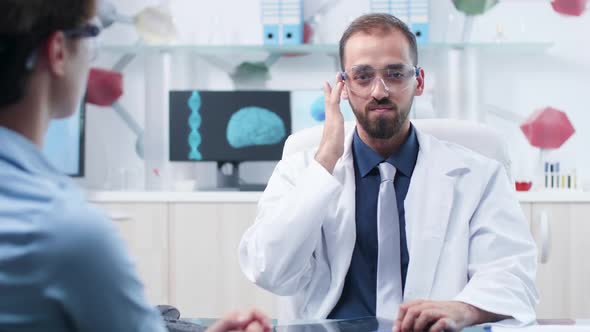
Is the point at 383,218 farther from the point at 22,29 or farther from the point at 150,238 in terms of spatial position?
the point at 150,238

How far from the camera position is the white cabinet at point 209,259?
3.25 m

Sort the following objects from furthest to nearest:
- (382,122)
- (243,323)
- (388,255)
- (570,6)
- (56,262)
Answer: (570,6)
(382,122)
(388,255)
(243,323)
(56,262)

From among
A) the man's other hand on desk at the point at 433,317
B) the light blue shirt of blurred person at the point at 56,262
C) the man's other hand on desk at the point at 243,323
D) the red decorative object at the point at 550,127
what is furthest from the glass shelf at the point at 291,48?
the light blue shirt of blurred person at the point at 56,262

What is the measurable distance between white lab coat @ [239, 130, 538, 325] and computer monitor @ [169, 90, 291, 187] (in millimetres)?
1783

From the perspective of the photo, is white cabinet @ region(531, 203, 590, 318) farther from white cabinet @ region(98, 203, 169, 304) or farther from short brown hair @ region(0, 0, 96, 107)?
short brown hair @ region(0, 0, 96, 107)

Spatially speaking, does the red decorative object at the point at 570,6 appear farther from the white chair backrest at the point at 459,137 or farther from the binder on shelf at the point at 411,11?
the white chair backrest at the point at 459,137

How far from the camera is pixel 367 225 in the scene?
1624mm

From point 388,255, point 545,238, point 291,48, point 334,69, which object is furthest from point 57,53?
point 334,69

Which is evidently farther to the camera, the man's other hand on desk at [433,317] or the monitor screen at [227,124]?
the monitor screen at [227,124]

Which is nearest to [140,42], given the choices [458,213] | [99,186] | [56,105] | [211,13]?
[211,13]

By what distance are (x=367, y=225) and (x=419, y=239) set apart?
0.13m

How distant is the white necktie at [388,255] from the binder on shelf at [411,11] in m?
1.87

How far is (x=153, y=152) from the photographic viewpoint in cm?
361

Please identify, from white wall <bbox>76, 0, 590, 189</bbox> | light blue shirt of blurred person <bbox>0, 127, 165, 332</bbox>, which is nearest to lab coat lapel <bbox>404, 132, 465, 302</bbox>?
light blue shirt of blurred person <bbox>0, 127, 165, 332</bbox>
